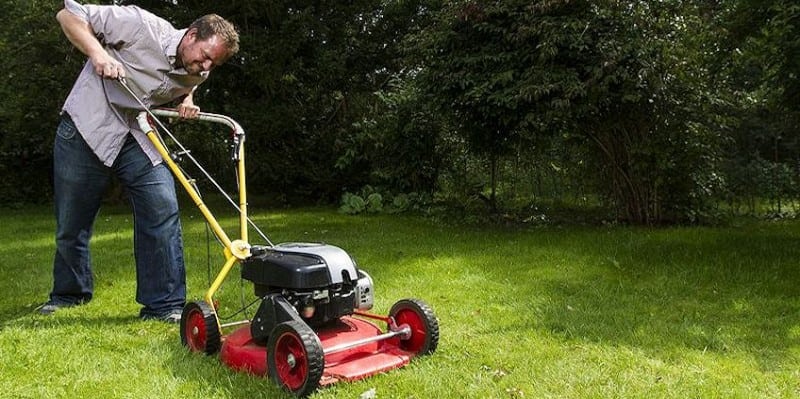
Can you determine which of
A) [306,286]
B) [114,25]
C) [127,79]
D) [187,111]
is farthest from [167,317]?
[114,25]

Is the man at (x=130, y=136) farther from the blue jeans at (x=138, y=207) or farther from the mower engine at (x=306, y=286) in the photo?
the mower engine at (x=306, y=286)

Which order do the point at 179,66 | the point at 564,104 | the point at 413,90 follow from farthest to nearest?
the point at 413,90 < the point at 564,104 < the point at 179,66

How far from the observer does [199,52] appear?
3.58 metres

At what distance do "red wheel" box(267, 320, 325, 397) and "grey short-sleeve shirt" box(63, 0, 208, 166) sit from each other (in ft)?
5.30

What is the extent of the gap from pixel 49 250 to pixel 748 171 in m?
7.96

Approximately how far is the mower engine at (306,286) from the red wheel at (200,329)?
0.25m

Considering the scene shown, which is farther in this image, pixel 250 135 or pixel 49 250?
pixel 250 135

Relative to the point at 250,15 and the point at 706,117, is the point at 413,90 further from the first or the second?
the point at 706,117

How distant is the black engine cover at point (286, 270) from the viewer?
9.52 ft

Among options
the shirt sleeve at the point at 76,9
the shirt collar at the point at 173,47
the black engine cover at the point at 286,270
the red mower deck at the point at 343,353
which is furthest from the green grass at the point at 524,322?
the shirt sleeve at the point at 76,9

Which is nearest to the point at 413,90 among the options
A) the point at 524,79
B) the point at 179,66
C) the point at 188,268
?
the point at 524,79

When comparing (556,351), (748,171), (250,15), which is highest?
(250,15)

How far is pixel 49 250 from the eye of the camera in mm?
7047

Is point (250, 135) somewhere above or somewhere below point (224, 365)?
above
